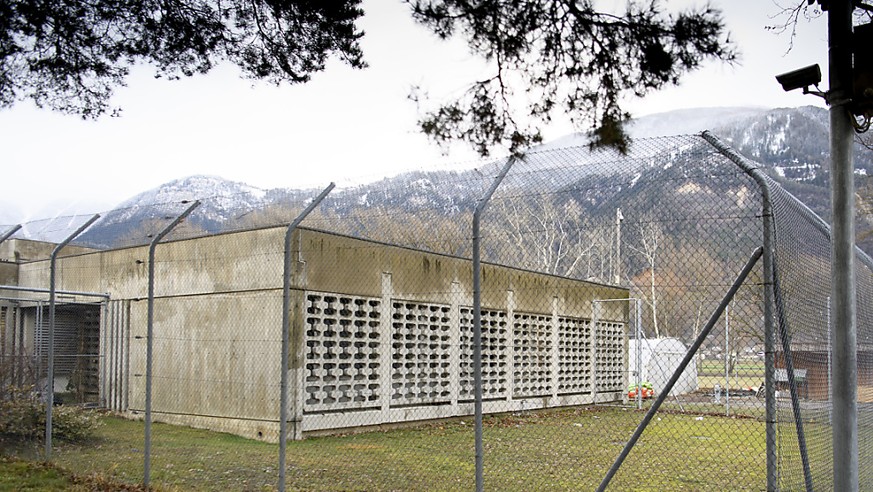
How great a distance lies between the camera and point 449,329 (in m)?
14.5

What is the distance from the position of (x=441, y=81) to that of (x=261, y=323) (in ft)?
21.7

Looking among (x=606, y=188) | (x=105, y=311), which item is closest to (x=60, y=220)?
(x=105, y=311)

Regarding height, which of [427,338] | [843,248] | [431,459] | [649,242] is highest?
[649,242]

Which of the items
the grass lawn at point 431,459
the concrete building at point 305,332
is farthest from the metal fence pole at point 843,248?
the concrete building at point 305,332

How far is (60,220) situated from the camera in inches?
437

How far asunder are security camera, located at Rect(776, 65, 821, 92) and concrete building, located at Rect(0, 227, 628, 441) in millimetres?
6305

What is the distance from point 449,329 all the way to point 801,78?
10699mm

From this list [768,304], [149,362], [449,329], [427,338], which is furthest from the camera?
[449,329]

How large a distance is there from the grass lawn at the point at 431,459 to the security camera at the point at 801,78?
4.93m

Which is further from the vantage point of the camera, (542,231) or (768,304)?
(542,231)

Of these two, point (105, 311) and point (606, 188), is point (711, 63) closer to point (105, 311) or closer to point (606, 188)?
point (606, 188)

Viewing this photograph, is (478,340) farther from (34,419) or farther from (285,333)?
(34,419)

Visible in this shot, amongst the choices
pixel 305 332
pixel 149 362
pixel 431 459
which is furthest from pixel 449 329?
pixel 149 362

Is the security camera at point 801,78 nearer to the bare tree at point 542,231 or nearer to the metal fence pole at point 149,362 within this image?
the bare tree at point 542,231
